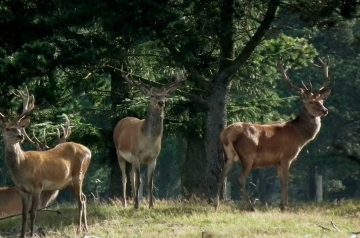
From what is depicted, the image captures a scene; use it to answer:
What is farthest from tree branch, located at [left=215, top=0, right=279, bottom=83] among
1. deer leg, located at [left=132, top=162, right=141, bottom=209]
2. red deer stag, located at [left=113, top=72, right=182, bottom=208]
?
deer leg, located at [left=132, top=162, right=141, bottom=209]

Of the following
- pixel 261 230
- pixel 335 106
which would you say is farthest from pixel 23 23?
pixel 335 106

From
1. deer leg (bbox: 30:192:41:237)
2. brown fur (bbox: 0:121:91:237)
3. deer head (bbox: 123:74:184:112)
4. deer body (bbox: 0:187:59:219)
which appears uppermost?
deer head (bbox: 123:74:184:112)

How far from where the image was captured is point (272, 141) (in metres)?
15.4

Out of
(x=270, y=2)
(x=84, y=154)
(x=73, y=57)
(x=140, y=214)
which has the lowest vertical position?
(x=140, y=214)

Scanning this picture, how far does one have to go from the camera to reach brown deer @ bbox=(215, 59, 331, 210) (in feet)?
49.3

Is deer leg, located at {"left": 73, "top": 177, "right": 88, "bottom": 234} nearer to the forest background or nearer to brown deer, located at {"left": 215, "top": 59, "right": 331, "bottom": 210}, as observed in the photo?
the forest background

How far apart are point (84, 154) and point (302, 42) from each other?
775cm

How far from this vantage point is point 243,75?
20359 mm

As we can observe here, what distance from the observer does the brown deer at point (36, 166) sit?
12664mm

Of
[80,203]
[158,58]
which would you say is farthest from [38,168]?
[158,58]

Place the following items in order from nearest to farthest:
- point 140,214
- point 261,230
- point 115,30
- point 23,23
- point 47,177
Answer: point 261,230 → point 47,177 → point 140,214 → point 115,30 → point 23,23

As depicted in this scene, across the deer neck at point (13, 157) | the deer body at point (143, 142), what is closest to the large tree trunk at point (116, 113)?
the deer body at point (143, 142)

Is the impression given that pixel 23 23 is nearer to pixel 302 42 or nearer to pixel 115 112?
pixel 115 112

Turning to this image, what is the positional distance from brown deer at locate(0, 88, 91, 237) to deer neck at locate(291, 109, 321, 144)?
4045mm
